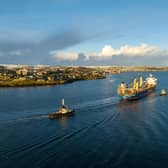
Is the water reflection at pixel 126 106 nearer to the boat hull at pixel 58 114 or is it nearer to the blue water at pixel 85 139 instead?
the blue water at pixel 85 139

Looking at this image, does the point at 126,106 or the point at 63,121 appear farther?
the point at 126,106

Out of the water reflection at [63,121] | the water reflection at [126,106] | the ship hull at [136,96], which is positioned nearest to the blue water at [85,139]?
the water reflection at [63,121]

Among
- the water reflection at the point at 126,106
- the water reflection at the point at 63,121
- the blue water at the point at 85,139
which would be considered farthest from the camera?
the water reflection at the point at 126,106

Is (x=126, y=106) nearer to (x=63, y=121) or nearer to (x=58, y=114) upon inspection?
(x=58, y=114)

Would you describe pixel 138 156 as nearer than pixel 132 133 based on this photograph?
Yes

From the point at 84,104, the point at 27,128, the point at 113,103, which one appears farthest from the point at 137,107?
the point at 27,128

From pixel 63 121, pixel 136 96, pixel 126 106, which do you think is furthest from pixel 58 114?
pixel 136 96

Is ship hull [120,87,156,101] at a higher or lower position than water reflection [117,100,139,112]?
higher

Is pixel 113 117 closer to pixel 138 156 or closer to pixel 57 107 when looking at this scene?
pixel 57 107

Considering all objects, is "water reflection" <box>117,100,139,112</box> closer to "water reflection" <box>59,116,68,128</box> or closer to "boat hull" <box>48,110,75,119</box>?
"boat hull" <box>48,110,75,119</box>

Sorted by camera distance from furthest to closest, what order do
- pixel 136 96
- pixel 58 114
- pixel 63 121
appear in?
pixel 136 96 < pixel 58 114 < pixel 63 121

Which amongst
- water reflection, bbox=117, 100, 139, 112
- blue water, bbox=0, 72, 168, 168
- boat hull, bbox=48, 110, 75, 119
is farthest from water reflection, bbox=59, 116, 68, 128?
water reflection, bbox=117, 100, 139, 112
